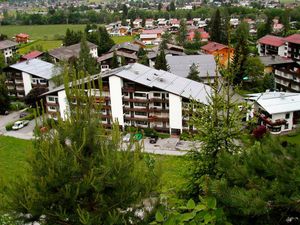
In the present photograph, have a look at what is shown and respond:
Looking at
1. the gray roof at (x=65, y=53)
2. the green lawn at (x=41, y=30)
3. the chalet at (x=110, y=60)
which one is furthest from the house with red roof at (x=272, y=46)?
the green lawn at (x=41, y=30)

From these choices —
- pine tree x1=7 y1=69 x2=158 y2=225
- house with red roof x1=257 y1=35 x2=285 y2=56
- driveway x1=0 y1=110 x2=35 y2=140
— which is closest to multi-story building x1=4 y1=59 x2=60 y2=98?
driveway x1=0 y1=110 x2=35 y2=140

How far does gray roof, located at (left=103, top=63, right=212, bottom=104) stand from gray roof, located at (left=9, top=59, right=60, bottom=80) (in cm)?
689

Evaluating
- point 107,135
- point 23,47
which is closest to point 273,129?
point 107,135

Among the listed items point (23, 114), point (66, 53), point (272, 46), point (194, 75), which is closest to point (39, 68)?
point (23, 114)

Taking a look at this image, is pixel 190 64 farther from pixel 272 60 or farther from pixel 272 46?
pixel 272 46

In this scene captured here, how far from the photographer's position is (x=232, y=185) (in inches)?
157

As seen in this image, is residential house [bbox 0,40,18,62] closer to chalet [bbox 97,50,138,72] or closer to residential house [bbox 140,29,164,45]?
chalet [bbox 97,50,138,72]

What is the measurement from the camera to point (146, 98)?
21.5 metres

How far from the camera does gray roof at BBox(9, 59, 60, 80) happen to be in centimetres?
2733

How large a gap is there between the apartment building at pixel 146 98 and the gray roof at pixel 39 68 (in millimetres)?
5304

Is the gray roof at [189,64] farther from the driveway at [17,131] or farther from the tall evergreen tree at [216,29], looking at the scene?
the tall evergreen tree at [216,29]

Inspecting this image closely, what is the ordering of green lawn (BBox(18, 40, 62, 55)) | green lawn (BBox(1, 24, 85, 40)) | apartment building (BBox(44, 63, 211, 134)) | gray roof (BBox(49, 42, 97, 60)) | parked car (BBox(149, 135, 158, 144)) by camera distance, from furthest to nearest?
green lawn (BBox(1, 24, 85, 40)) → green lawn (BBox(18, 40, 62, 55)) → gray roof (BBox(49, 42, 97, 60)) → apartment building (BBox(44, 63, 211, 134)) → parked car (BBox(149, 135, 158, 144))

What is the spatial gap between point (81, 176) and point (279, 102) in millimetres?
18211

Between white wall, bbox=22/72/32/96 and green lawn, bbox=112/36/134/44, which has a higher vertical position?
white wall, bbox=22/72/32/96
